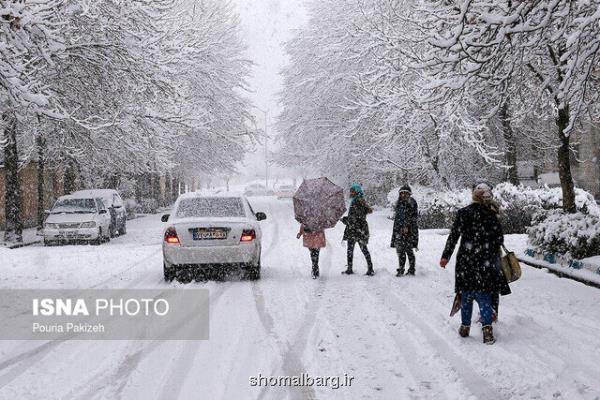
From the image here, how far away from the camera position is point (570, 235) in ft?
37.2

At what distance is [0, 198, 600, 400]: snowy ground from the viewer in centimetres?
505

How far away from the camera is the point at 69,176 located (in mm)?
26375

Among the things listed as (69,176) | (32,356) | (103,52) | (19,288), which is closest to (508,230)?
(103,52)

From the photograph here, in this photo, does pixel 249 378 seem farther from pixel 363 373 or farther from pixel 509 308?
pixel 509 308

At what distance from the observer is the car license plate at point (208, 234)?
10.4 metres

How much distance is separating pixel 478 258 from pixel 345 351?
73.2 inches

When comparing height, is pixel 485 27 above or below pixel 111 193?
above

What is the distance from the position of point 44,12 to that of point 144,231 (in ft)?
50.7

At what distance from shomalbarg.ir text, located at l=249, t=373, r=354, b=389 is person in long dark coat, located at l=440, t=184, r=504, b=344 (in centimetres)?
200

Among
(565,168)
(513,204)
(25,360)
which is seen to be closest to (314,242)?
(25,360)

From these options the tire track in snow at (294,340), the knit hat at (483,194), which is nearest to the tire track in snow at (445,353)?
the tire track in snow at (294,340)

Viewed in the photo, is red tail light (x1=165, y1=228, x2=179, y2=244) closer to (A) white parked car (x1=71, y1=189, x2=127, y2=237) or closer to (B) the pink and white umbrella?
(B) the pink and white umbrella

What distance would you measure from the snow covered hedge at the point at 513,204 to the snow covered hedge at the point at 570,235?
6.72 meters

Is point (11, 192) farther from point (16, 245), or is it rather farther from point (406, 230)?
point (406, 230)
